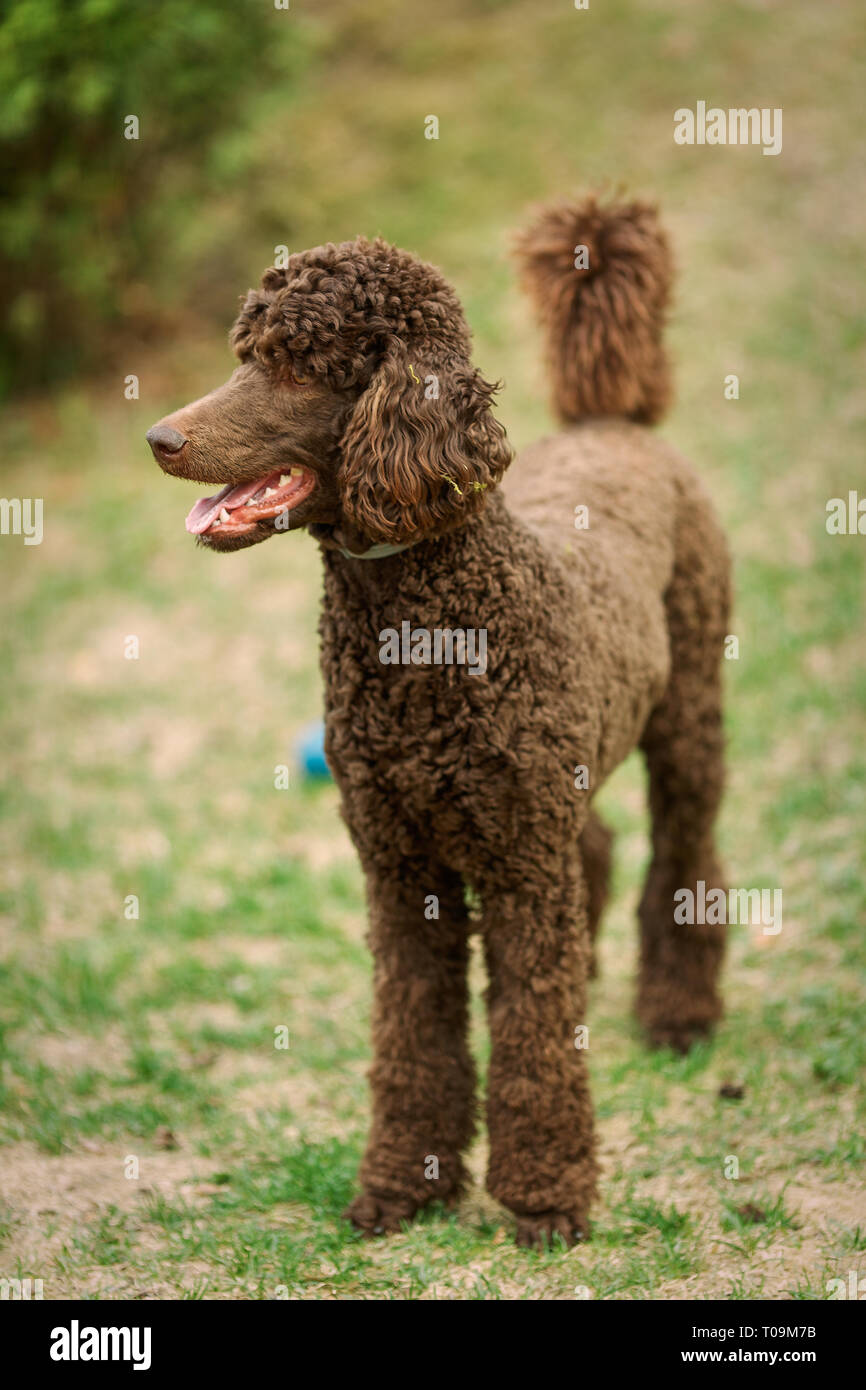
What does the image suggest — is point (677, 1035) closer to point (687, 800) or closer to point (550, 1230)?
point (687, 800)

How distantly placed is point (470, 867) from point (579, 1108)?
72cm

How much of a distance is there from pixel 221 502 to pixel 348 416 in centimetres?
34

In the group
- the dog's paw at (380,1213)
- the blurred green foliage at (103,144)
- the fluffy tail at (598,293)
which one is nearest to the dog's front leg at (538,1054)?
the dog's paw at (380,1213)

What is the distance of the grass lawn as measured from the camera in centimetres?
356

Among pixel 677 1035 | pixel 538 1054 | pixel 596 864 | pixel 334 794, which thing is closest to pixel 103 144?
pixel 334 794

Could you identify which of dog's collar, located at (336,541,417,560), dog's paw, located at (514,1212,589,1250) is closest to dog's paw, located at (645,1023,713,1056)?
dog's paw, located at (514,1212,589,1250)

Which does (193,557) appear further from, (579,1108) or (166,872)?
(579,1108)

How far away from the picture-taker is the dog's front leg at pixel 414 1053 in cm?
349

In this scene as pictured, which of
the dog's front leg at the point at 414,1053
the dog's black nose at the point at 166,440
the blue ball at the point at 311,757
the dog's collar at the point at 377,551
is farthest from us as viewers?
the blue ball at the point at 311,757

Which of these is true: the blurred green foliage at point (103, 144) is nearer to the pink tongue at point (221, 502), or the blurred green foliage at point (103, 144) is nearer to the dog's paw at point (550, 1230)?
the pink tongue at point (221, 502)

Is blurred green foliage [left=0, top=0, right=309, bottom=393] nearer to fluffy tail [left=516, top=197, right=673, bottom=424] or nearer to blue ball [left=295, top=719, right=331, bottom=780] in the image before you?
blue ball [left=295, top=719, right=331, bottom=780]

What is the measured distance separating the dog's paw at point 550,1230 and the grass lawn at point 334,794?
47 mm

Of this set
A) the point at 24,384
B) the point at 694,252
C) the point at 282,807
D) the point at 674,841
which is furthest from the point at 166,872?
the point at 694,252

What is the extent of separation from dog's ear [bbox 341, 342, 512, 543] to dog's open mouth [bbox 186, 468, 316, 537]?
129mm
